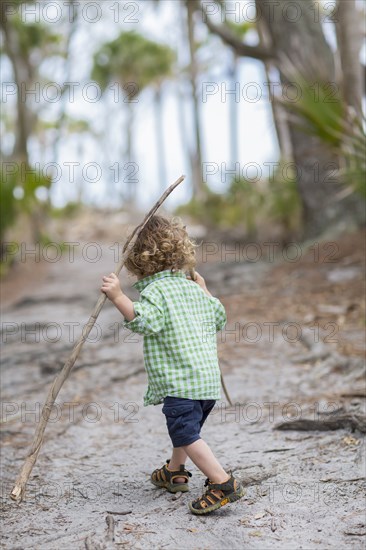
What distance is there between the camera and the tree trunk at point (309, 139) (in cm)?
776

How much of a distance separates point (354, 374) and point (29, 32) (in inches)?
661

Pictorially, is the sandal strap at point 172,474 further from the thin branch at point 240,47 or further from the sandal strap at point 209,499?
the thin branch at point 240,47

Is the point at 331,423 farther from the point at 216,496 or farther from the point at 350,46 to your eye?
the point at 350,46

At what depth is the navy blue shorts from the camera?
2568mm

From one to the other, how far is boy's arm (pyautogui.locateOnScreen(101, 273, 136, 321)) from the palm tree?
2490cm

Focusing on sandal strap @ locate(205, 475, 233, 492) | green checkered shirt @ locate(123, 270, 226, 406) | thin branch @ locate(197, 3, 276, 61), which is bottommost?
sandal strap @ locate(205, 475, 233, 492)

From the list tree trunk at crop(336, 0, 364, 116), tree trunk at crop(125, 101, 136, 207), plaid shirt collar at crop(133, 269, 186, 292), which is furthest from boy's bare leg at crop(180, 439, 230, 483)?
tree trunk at crop(125, 101, 136, 207)

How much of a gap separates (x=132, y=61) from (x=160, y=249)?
27502 mm

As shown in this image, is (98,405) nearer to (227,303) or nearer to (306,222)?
(227,303)

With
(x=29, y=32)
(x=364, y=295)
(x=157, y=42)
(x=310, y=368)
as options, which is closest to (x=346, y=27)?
(x=364, y=295)

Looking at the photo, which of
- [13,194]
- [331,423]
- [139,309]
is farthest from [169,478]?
[13,194]

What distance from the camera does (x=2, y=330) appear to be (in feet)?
19.2

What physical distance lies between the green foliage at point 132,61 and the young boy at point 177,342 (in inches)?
1053

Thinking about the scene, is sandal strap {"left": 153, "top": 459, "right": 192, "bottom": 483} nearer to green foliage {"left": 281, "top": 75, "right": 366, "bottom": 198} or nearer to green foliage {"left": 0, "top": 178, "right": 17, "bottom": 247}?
green foliage {"left": 281, "top": 75, "right": 366, "bottom": 198}
